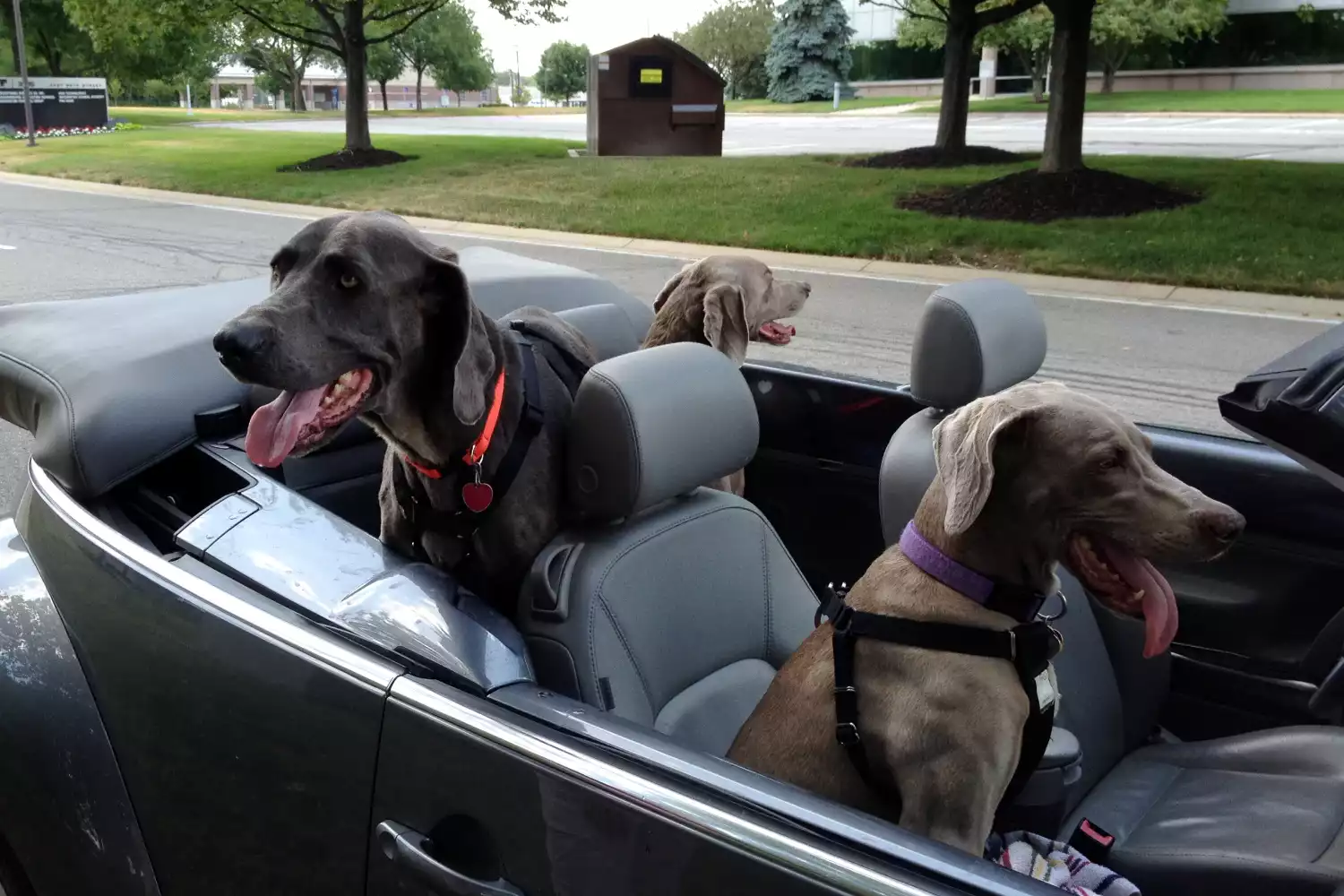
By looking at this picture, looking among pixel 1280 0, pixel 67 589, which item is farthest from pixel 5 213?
pixel 1280 0

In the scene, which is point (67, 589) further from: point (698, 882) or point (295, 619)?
point (698, 882)

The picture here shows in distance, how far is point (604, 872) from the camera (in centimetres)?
167

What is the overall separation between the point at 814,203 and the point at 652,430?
44.8 feet

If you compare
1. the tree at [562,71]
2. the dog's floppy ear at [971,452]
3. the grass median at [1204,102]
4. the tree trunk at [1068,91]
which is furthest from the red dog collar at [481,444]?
the tree at [562,71]

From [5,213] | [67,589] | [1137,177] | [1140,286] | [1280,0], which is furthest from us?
[1280,0]

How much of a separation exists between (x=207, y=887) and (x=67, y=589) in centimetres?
71

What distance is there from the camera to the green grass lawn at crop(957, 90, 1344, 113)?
36.3 metres

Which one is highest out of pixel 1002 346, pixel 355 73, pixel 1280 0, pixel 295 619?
pixel 1280 0

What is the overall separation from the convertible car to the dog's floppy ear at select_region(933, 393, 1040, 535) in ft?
1.30

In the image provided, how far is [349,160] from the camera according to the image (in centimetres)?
2278

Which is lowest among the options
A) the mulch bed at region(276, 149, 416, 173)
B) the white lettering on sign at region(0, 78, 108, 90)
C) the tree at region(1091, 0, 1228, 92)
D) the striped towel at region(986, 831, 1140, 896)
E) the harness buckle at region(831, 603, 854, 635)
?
the striped towel at region(986, 831, 1140, 896)

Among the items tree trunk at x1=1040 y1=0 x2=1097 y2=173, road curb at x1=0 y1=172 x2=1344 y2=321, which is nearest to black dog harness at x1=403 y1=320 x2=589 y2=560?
road curb at x1=0 y1=172 x2=1344 y2=321

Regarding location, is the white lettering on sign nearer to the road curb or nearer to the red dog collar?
the road curb

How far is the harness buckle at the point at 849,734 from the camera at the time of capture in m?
2.29
